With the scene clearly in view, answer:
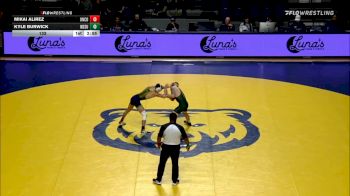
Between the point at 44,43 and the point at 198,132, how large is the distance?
33.8 ft

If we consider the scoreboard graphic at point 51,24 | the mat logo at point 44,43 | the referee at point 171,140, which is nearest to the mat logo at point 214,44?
the scoreboard graphic at point 51,24

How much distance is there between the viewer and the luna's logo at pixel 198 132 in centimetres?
1354

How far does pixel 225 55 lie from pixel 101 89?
6.46 meters

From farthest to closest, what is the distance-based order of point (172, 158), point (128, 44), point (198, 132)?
point (128, 44) → point (198, 132) → point (172, 158)

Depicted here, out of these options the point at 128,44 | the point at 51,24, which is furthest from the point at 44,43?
the point at 51,24

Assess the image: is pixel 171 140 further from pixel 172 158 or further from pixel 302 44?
pixel 302 44

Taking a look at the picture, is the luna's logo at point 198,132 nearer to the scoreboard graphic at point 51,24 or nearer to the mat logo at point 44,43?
the scoreboard graphic at point 51,24

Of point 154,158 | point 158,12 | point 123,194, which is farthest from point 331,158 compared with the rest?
point 158,12

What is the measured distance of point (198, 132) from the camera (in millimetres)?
14453

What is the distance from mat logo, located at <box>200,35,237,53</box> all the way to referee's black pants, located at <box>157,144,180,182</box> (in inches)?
454

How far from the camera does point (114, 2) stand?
25.5m

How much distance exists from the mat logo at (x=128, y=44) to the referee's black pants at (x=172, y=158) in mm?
11420

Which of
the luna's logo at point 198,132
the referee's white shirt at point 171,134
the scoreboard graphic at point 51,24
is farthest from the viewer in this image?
the scoreboard graphic at point 51,24

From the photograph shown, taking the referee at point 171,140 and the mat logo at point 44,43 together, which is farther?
the mat logo at point 44,43
